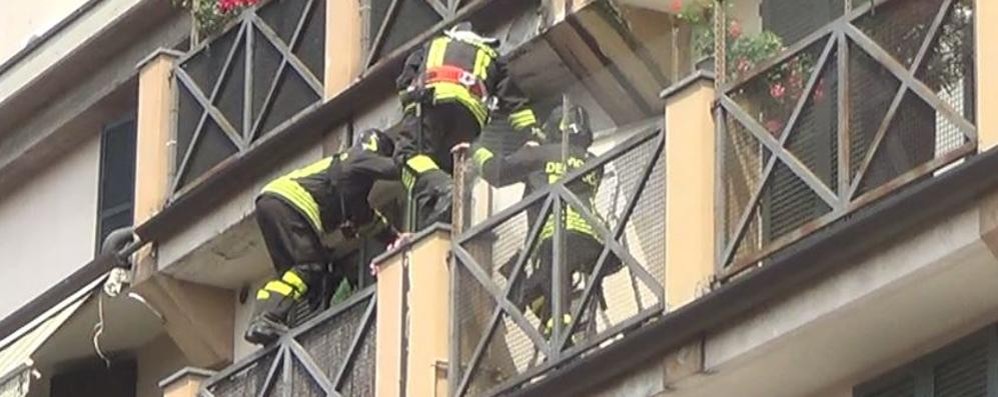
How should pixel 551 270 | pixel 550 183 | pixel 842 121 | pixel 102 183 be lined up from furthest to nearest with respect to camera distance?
pixel 102 183
pixel 550 183
pixel 551 270
pixel 842 121

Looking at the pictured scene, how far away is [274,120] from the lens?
29203mm

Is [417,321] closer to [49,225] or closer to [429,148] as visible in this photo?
[429,148]

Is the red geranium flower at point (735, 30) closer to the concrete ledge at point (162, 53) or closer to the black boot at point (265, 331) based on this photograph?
the black boot at point (265, 331)

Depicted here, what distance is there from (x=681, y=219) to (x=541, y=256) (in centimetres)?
128

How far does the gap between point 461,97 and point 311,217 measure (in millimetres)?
1515

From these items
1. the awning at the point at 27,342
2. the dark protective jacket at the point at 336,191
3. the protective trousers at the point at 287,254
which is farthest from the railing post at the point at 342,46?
the awning at the point at 27,342

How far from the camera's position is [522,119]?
1033 inches

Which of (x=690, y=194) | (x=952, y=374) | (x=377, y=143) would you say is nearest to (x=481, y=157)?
(x=377, y=143)

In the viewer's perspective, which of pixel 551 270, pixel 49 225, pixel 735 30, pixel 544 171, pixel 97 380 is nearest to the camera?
pixel 735 30

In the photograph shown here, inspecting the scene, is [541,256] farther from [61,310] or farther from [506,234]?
[61,310]

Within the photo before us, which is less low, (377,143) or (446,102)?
(377,143)

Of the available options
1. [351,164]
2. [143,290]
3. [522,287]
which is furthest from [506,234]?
[143,290]

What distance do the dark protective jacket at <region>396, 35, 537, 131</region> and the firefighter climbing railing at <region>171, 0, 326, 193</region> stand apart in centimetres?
180

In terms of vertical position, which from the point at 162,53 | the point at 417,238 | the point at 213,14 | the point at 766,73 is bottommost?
the point at 766,73
